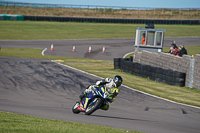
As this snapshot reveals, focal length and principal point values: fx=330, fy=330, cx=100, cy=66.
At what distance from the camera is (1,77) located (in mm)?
16109

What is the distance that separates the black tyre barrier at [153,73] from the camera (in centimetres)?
1739

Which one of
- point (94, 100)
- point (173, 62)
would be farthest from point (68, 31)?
point (94, 100)

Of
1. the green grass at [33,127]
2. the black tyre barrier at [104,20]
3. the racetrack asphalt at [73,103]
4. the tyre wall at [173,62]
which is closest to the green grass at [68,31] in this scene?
the black tyre barrier at [104,20]

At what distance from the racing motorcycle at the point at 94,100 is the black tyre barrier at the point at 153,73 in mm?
8298

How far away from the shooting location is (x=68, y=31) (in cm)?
5153

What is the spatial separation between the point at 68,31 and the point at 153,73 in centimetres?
3416

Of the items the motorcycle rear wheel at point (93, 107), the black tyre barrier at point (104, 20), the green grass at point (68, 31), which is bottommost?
the green grass at point (68, 31)

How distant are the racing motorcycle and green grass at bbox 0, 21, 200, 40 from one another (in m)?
32.6

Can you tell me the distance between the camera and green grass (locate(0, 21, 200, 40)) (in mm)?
45100

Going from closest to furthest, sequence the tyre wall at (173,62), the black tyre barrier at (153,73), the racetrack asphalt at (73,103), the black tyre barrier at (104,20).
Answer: the racetrack asphalt at (73,103) → the tyre wall at (173,62) → the black tyre barrier at (153,73) → the black tyre barrier at (104,20)

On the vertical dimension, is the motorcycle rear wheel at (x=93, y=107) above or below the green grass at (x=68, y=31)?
above

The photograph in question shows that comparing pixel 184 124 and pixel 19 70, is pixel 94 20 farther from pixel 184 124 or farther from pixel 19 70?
pixel 184 124

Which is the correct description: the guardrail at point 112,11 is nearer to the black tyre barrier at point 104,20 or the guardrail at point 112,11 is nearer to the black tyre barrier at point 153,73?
the black tyre barrier at point 104,20

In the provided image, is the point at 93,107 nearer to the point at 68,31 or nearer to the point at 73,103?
the point at 73,103
